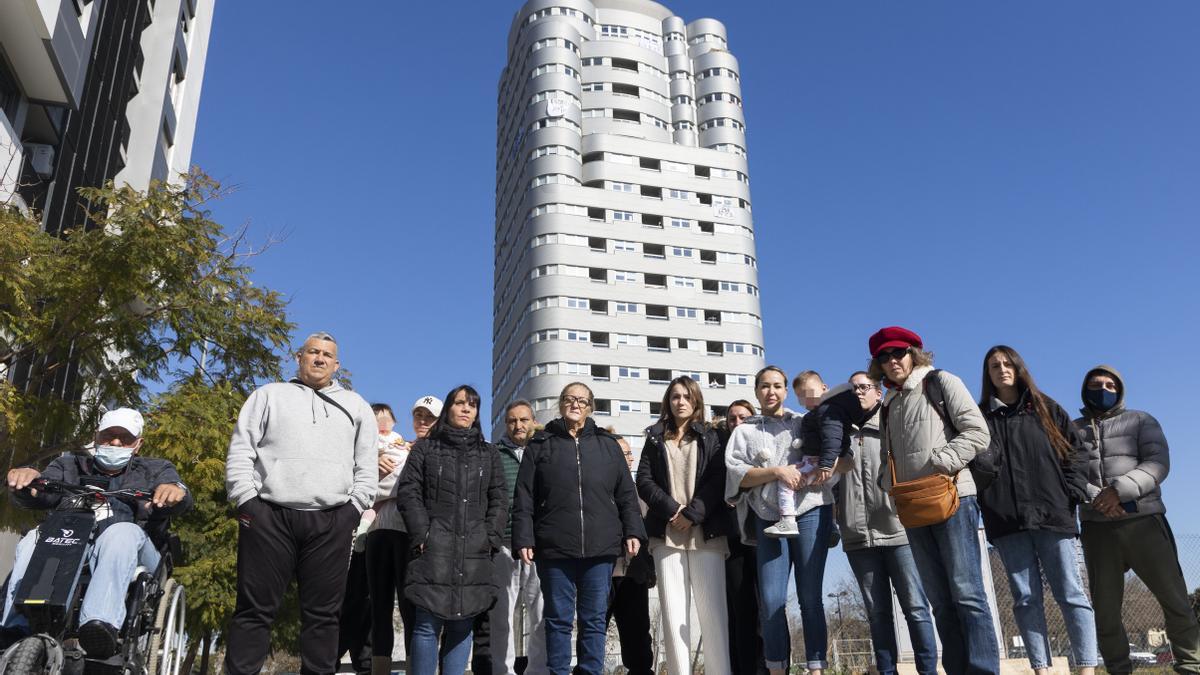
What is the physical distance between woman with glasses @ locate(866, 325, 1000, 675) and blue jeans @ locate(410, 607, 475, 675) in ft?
8.95

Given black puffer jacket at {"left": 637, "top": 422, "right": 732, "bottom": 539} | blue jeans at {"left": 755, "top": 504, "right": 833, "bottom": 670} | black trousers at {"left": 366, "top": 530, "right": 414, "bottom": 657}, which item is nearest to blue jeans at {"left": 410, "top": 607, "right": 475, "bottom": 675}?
black trousers at {"left": 366, "top": 530, "right": 414, "bottom": 657}

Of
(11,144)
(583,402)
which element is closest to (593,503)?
(583,402)

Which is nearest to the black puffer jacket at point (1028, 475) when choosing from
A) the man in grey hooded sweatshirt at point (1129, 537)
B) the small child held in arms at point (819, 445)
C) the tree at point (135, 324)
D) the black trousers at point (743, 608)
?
the man in grey hooded sweatshirt at point (1129, 537)

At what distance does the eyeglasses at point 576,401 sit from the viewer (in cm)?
597

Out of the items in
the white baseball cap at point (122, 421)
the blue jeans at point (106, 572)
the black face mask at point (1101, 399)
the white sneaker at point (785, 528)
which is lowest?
the blue jeans at point (106, 572)

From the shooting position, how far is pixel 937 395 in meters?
5.11

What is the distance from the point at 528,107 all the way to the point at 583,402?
7508 centimetres

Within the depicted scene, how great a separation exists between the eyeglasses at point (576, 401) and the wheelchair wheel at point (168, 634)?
2.73 metres

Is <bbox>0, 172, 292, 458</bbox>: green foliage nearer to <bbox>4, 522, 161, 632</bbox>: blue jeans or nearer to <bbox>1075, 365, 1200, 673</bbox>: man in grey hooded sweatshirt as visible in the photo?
<bbox>4, 522, 161, 632</bbox>: blue jeans

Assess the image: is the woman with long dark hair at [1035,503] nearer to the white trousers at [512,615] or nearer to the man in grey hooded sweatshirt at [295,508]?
the white trousers at [512,615]

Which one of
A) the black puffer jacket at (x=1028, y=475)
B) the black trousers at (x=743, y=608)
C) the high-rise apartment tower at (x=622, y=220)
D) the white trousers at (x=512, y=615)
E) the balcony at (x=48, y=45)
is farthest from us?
the high-rise apartment tower at (x=622, y=220)

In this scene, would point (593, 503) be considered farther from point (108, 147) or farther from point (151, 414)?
point (108, 147)

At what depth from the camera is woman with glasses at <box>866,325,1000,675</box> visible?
4.76 metres

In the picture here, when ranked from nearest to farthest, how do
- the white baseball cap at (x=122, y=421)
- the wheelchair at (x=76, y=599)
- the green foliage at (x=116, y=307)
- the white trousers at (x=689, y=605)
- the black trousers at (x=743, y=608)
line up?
the wheelchair at (x=76, y=599) < the white baseball cap at (x=122, y=421) < the white trousers at (x=689, y=605) < the black trousers at (x=743, y=608) < the green foliage at (x=116, y=307)
